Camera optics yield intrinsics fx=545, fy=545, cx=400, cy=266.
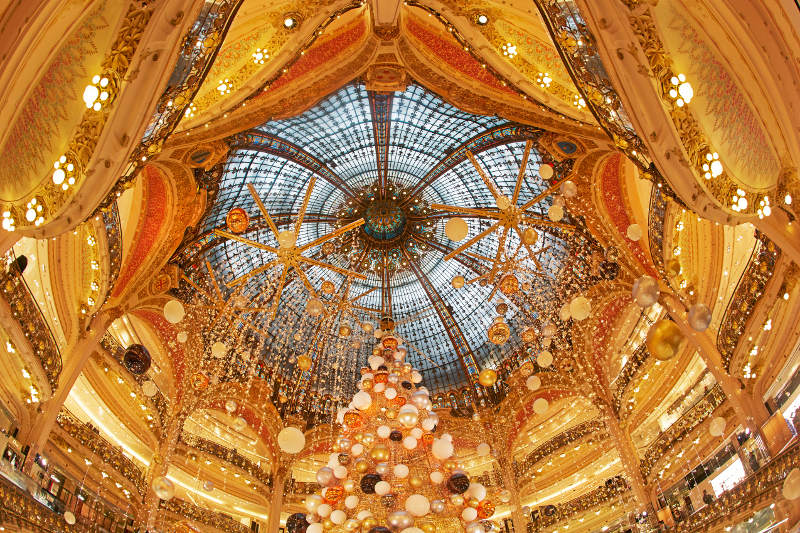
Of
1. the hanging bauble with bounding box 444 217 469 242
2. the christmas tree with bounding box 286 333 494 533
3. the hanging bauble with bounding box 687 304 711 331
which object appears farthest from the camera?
the hanging bauble with bounding box 444 217 469 242

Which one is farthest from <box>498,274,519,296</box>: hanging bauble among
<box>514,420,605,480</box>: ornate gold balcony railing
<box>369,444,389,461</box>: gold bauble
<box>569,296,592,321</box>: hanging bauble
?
<box>514,420,605,480</box>: ornate gold balcony railing

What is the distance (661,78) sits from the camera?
18.5 ft

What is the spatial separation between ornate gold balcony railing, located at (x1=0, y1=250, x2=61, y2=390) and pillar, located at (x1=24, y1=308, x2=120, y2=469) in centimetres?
21

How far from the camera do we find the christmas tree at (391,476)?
863 cm

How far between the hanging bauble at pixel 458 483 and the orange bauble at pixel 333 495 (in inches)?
71.1

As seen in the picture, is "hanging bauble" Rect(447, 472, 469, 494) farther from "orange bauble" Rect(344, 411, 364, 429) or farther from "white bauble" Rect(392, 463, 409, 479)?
"orange bauble" Rect(344, 411, 364, 429)

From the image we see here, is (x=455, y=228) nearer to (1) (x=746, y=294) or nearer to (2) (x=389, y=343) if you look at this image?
(2) (x=389, y=343)

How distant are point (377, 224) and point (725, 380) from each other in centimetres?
910

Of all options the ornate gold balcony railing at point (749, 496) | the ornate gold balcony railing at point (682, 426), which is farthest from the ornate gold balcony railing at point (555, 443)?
the ornate gold balcony railing at point (749, 496)

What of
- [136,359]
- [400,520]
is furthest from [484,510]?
[136,359]

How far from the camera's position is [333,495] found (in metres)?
8.75

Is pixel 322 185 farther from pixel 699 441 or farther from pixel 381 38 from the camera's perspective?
pixel 699 441

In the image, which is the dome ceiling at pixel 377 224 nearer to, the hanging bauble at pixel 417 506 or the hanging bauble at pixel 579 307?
the hanging bauble at pixel 579 307

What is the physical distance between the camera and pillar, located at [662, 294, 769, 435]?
9.10 metres
